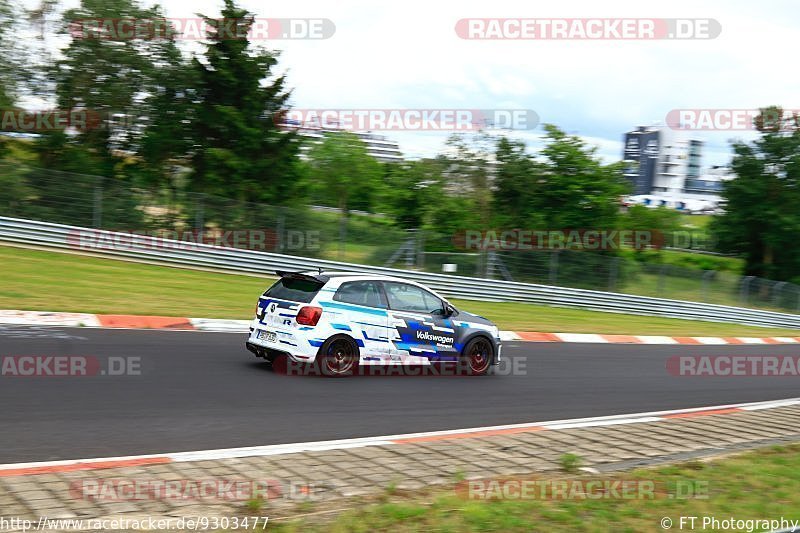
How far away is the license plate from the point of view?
11.2 meters

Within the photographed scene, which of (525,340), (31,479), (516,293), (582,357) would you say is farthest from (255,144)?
(31,479)

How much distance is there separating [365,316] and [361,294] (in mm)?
342

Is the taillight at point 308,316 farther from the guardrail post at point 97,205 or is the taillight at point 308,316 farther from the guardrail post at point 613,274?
the guardrail post at point 613,274

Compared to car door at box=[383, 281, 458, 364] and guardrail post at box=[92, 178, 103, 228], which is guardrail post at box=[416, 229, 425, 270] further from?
car door at box=[383, 281, 458, 364]

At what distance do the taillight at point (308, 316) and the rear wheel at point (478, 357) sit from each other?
2943 mm

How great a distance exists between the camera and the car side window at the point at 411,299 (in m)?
12.1

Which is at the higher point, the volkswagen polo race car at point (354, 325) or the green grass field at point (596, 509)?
the volkswagen polo race car at point (354, 325)

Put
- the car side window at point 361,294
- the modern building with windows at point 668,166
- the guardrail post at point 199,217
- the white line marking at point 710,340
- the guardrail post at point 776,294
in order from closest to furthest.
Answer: the car side window at point 361,294, the white line marking at point 710,340, the guardrail post at point 199,217, the guardrail post at point 776,294, the modern building with windows at point 668,166

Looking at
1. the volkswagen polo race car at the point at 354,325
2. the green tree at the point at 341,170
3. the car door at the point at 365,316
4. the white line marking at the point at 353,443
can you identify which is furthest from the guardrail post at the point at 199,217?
the green tree at the point at 341,170

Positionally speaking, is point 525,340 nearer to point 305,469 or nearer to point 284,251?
point 284,251

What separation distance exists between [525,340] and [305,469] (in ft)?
41.7

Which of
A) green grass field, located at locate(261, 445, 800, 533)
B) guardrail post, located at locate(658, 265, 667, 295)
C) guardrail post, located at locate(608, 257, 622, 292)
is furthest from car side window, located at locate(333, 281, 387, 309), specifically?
guardrail post, located at locate(658, 265, 667, 295)

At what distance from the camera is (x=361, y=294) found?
38.3ft

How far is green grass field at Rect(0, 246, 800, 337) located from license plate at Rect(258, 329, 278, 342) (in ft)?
15.9
